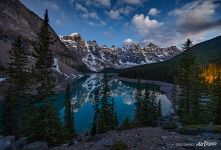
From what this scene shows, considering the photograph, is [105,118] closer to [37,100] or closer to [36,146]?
[37,100]

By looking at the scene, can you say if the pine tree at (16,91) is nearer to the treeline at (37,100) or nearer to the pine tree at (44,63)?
the treeline at (37,100)

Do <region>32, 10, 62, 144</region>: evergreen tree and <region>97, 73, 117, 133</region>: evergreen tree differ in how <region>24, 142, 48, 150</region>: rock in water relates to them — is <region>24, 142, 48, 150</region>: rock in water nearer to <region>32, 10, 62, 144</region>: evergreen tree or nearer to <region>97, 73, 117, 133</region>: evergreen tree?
<region>32, 10, 62, 144</region>: evergreen tree

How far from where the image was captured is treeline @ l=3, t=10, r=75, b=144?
23.2m

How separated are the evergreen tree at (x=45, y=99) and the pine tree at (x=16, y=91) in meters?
4.02

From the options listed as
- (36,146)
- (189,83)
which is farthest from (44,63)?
(189,83)

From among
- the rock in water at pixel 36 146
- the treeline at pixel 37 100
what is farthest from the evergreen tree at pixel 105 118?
the rock in water at pixel 36 146

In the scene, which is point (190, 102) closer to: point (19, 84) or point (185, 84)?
point (185, 84)

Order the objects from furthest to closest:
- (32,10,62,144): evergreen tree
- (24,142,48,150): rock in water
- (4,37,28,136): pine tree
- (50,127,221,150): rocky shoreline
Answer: (4,37,28,136): pine tree < (32,10,62,144): evergreen tree < (24,142,48,150): rock in water < (50,127,221,150): rocky shoreline

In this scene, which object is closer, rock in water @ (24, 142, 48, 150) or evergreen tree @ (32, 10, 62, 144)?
rock in water @ (24, 142, 48, 150)

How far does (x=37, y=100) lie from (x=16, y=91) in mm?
5729

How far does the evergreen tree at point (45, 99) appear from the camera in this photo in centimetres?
2303

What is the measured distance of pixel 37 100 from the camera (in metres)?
25.0

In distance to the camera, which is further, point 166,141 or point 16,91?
point 16,91

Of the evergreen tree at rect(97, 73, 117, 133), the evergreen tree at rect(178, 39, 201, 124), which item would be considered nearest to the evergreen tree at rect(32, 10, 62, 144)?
the evergreen tree at rect(97, 73, 117, 133)
